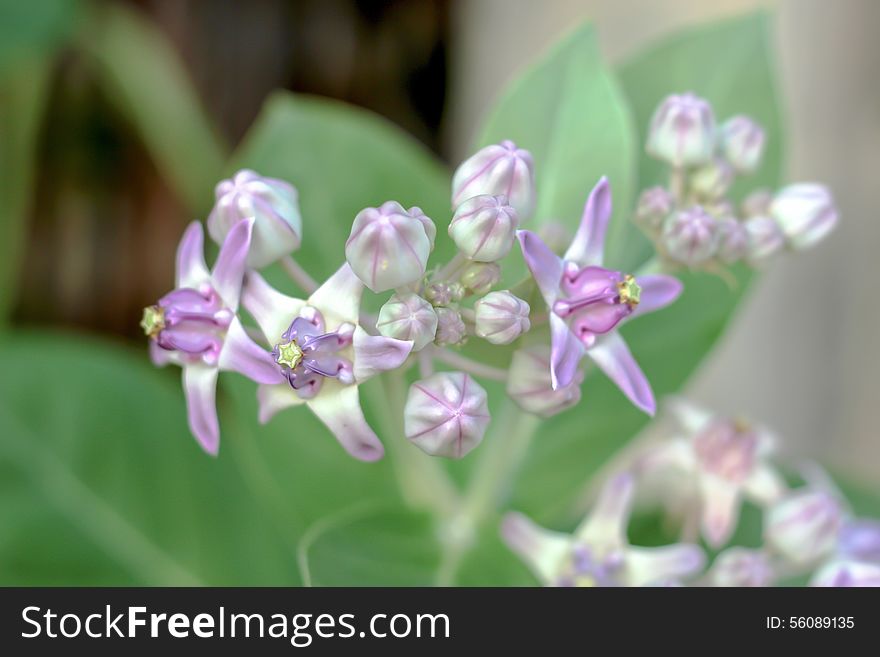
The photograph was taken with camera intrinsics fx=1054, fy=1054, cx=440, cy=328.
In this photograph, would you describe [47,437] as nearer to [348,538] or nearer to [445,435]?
[348,538]

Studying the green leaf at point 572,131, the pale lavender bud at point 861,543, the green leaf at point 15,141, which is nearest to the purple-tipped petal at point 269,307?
the green leaf at point 572,131

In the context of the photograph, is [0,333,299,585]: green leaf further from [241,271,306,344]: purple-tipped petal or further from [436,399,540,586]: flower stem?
[241,271,306,344]: purple-tipped petal

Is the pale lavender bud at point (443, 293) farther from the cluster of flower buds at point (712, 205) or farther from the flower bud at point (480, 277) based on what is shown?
the cluster of flower buds at point (712, 205)

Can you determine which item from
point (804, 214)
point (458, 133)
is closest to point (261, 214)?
point (804, 214)

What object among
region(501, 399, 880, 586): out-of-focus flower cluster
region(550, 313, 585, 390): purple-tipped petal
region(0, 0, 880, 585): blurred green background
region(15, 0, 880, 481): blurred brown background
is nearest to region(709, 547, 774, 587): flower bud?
region(501, 399, 880, 586): out-of-focus flower cluster
